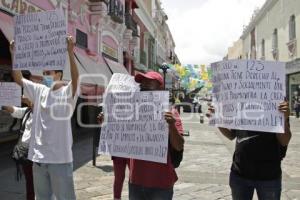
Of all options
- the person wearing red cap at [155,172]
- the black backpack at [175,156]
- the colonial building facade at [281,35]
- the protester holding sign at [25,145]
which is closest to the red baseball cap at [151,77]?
the person wearing red cap at [155,172]

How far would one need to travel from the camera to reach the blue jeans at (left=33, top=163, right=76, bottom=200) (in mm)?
3883

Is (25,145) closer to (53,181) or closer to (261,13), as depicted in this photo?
(53,181)

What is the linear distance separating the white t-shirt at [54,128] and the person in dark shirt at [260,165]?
1474 mm

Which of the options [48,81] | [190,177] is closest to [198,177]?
[190,177]

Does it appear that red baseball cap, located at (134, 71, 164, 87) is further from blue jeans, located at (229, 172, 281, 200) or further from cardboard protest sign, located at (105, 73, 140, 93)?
blue jeans, located at (229, 172, 281, 200)

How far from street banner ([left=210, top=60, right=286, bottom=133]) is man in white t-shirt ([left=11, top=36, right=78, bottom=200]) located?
4.13ft

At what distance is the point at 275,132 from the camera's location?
3.39 m

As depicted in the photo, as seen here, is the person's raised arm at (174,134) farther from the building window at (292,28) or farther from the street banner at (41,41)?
the building window at (292,28)

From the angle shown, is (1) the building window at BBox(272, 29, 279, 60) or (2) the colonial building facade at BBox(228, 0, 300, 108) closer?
(2) the colonial building facade at BBox(228, 0, 300, 108)

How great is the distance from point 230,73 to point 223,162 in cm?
660

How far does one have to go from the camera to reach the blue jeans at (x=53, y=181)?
3883 millimetres

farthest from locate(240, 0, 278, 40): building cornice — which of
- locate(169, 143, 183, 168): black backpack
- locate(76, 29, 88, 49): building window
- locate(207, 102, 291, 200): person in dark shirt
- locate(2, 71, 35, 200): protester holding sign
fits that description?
locate(169, 143, 183, 168): black backpack

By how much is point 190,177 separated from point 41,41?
459cm

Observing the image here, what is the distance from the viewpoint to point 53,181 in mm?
3908
